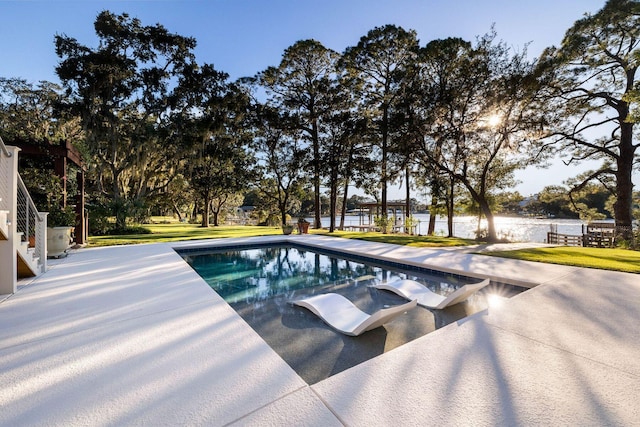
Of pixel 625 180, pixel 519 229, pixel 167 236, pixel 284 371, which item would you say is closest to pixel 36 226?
pixel 284 371

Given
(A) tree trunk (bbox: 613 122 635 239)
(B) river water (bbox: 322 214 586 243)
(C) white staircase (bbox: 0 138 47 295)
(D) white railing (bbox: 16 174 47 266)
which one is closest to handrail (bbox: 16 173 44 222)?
(D) white railing (bbox: 16 174 47 266)

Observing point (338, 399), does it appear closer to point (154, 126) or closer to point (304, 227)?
point (304, 227)

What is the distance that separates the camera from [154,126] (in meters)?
13.6

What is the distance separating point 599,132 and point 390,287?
53.2ft

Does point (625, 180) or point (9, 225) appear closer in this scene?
point (9, 225)

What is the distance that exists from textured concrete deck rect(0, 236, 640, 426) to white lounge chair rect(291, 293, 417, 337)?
0.42 m

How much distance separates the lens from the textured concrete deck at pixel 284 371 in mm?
1526

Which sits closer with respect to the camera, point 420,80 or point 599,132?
point 420,80

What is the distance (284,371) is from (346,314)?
4.88 feet

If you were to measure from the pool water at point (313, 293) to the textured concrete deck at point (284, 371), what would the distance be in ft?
1.23

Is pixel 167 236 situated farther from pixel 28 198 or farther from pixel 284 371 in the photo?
pixel 284 371

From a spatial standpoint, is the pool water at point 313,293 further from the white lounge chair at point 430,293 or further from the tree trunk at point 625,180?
the tree trunk at point 625,180

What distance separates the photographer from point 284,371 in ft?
6.40

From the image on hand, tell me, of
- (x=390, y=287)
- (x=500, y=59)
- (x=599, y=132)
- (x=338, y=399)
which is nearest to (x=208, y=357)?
(x=338, y=399)
